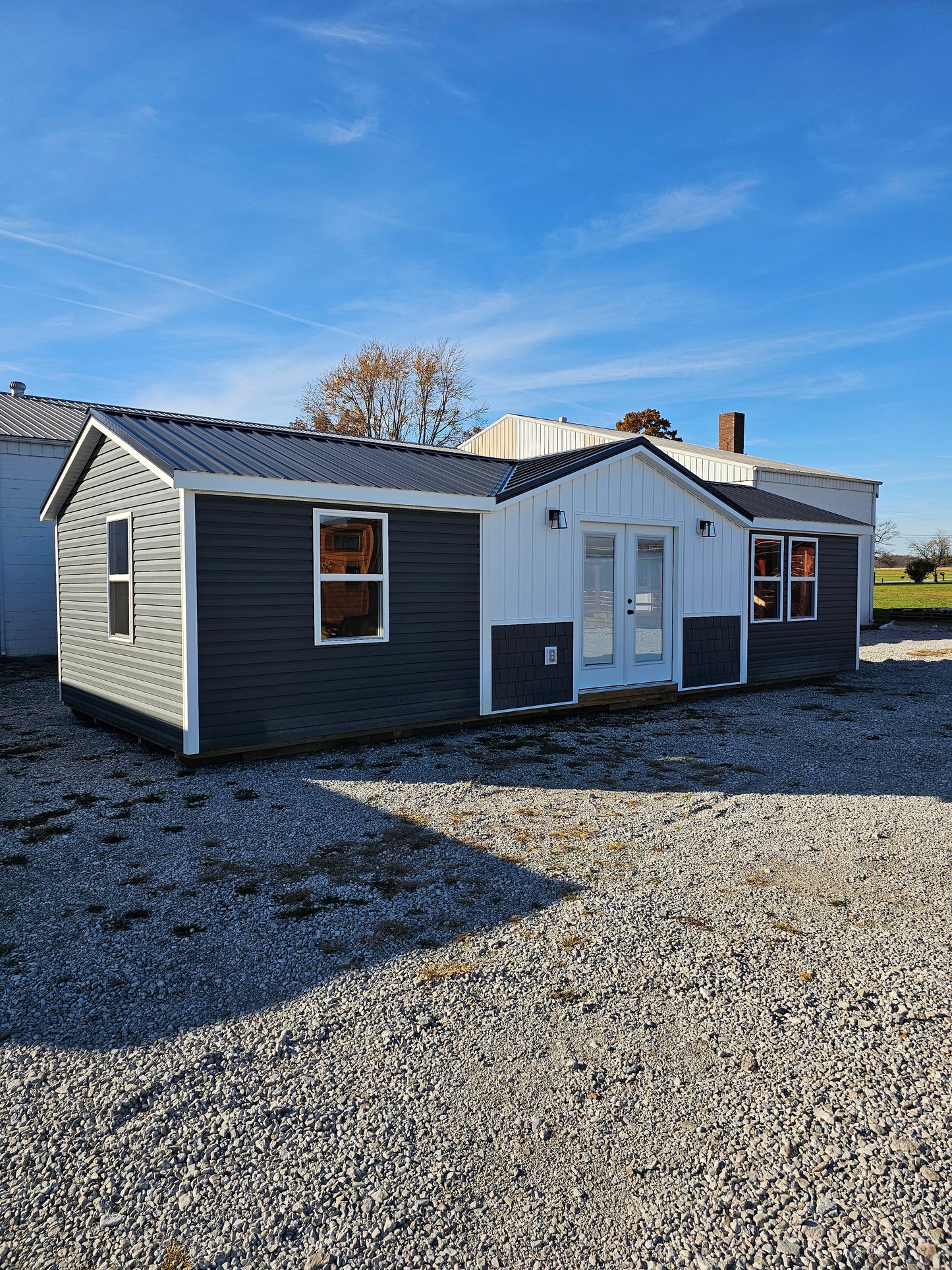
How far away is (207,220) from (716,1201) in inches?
573

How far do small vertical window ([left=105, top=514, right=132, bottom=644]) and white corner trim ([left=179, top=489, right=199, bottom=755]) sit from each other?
1.56 metres

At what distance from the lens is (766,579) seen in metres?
11.5

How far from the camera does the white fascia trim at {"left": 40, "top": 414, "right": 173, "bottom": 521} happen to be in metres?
6.55

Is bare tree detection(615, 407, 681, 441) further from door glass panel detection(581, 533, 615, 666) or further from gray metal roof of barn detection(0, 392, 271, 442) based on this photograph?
door glass panel detection(581, 533, 615, 666)

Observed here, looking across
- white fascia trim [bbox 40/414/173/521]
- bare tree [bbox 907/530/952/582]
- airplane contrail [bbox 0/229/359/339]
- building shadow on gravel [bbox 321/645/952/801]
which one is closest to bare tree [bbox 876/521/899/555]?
bare tree [bbox 907/530/952/582]

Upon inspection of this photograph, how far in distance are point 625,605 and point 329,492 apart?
14.3 ft

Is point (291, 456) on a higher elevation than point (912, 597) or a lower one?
higher

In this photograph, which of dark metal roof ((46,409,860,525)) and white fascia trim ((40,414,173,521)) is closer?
white fascia trim ((40,414,173,521))

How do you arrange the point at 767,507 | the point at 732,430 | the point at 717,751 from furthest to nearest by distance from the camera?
1. the point at 732,430
2. the point at 767,507
3. the point at 717,751

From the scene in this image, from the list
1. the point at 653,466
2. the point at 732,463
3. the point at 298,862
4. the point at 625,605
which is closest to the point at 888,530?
the point at 732,463

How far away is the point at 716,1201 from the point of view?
6.20ft

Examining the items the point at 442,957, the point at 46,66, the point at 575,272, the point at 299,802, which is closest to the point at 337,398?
the point at 575,272

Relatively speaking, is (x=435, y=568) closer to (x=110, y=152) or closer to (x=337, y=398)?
(x=110, y=152)

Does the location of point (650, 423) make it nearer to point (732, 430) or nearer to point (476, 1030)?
point (732, 430)
